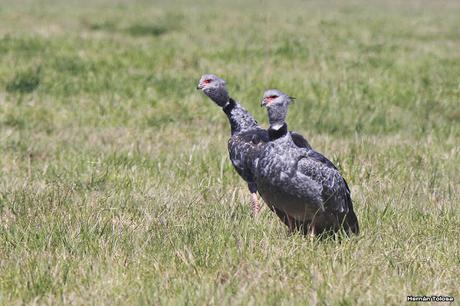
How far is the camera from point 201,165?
7641 millimetres

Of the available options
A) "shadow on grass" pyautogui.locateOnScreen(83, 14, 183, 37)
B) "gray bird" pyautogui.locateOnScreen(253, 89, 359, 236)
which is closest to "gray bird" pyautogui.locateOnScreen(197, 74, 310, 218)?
"gray bird" pyautogui.locateOnScreen(253, 89, 359, 236)

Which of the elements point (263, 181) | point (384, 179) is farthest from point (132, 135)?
point (263, 181)

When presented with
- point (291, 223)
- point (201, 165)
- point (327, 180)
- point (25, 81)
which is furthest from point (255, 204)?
point (25, 81)

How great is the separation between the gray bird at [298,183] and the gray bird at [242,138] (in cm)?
30

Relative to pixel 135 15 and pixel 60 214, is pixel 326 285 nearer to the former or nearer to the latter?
pixel 60 214

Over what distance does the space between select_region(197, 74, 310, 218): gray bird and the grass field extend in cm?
19

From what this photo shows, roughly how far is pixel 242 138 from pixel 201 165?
120 centimetres

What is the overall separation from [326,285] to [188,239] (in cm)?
108

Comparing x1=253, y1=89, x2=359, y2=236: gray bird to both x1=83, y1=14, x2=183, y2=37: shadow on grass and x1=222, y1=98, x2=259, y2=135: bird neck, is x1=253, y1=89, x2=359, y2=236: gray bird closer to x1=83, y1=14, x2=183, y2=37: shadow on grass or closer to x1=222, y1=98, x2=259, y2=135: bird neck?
x1=222, y1=98, x2=259, y2=135: bird neck

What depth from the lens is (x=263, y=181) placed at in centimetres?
520

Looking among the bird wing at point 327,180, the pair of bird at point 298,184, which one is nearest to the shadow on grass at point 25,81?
the pair of bird at point 298,184

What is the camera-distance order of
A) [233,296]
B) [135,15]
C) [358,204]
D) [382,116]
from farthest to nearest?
[135,15] → [382,116] → [358,204] → [233,296]

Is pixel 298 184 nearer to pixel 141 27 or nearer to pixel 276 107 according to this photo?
pixel 276 107

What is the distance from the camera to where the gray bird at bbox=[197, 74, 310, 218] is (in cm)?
624
